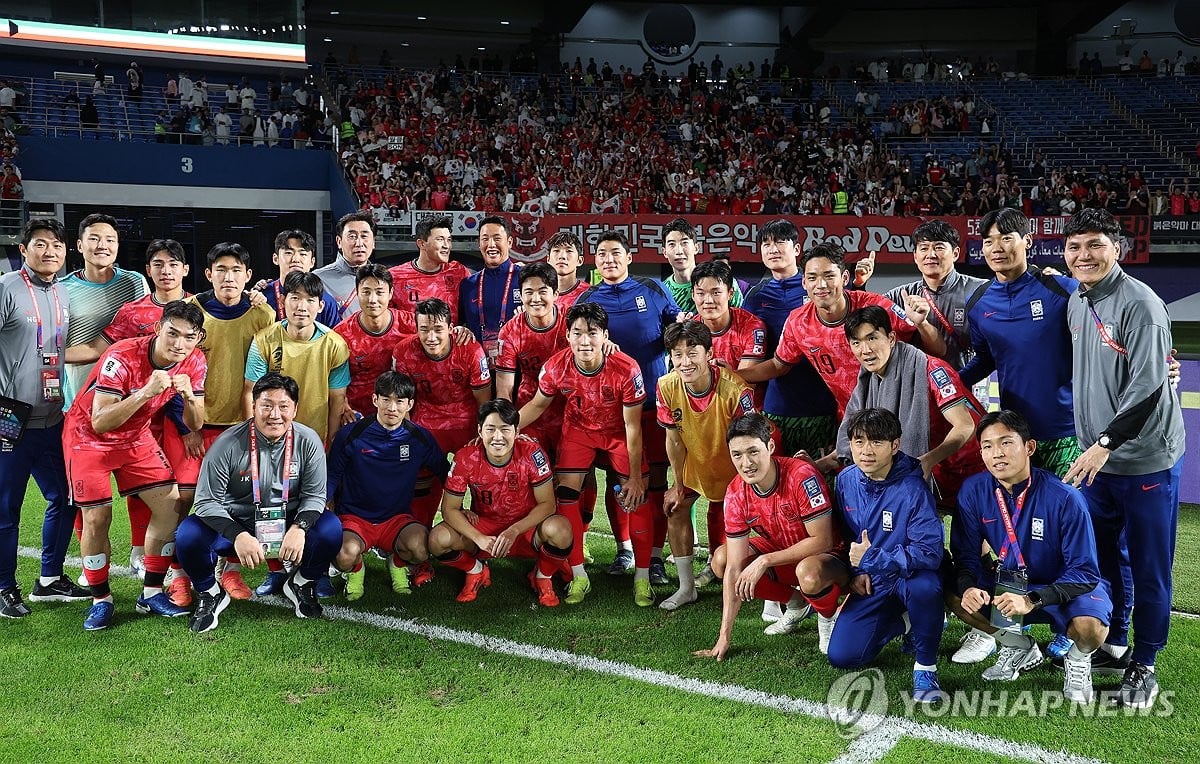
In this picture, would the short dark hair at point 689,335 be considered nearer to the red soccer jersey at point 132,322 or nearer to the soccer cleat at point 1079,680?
the soccer cleat at point 1079,680

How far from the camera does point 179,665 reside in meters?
5.07

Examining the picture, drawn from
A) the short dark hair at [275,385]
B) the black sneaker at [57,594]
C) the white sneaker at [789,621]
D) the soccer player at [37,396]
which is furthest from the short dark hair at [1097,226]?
the black sneaker at [57,594]

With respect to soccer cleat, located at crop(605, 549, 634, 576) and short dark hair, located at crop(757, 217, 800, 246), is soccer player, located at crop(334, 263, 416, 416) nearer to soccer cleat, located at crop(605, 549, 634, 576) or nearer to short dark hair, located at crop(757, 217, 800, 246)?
soccer cleat, located at crop(605, 549, 634, 576)

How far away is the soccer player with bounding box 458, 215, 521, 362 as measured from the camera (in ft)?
24.2

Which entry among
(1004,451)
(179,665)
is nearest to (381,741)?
(179,665)

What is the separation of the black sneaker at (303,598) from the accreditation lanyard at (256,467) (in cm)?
54

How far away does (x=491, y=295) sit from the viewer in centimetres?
741

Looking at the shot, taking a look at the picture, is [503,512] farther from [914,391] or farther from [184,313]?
[914,391]

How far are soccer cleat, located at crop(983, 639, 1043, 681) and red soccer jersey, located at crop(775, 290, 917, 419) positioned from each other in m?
1.61

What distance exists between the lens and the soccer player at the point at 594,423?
6.12 m

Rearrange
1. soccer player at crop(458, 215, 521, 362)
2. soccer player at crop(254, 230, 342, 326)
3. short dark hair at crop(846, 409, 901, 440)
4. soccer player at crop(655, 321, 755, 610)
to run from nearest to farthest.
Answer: short dark hair at crop(846, 409, 901, 440)
soccer player at crop(655, 321, 755, 610)
soccer player at crop(254, 230, 342, 326)
soccer player at crop(458, 215, 521, 362)

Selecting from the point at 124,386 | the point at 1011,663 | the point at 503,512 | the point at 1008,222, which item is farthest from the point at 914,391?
the point at 124,386

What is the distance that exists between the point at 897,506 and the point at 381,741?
2.77 m

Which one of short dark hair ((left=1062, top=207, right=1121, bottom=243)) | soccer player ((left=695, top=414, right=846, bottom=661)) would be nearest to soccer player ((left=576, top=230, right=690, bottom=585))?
soccer player ((left=695, top=414, right=846, bottom=661))
